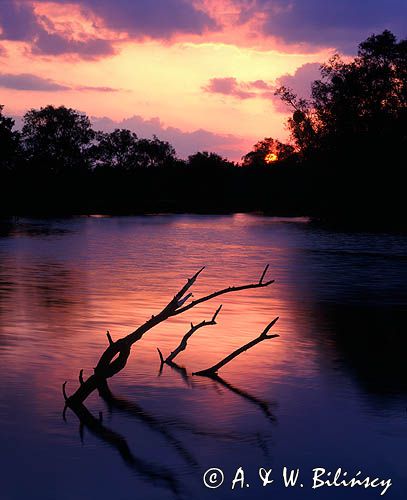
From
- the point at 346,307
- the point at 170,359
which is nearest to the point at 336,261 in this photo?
the point at 346,307

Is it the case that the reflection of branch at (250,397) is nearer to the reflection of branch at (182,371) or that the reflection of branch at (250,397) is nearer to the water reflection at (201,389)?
the water reflection at (201,389)

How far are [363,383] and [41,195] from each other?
487 ft

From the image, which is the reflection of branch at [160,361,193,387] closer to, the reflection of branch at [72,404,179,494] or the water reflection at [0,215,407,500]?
the water reflection at [0,215,407,500]

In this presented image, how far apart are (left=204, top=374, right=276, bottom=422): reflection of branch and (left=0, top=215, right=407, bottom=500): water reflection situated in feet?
0.08

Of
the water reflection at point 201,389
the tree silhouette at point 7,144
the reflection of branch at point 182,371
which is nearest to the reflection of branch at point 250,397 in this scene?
the water reflection at point 201,389

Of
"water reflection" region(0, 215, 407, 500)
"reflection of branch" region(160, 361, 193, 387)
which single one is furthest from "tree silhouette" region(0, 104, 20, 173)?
"reflection of branch" region(160, 361, 193, 387)

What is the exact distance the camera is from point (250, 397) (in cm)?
1313

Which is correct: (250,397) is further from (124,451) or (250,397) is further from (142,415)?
(124,451)

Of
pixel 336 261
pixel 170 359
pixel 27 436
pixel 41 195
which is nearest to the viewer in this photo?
pixel 27 436

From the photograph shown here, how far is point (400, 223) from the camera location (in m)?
89.7

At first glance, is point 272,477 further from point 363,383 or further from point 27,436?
point 363,383

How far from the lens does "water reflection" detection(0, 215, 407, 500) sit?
33.0 ft

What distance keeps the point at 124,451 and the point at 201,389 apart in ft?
10.3

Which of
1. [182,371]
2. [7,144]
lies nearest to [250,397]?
[182,371]
